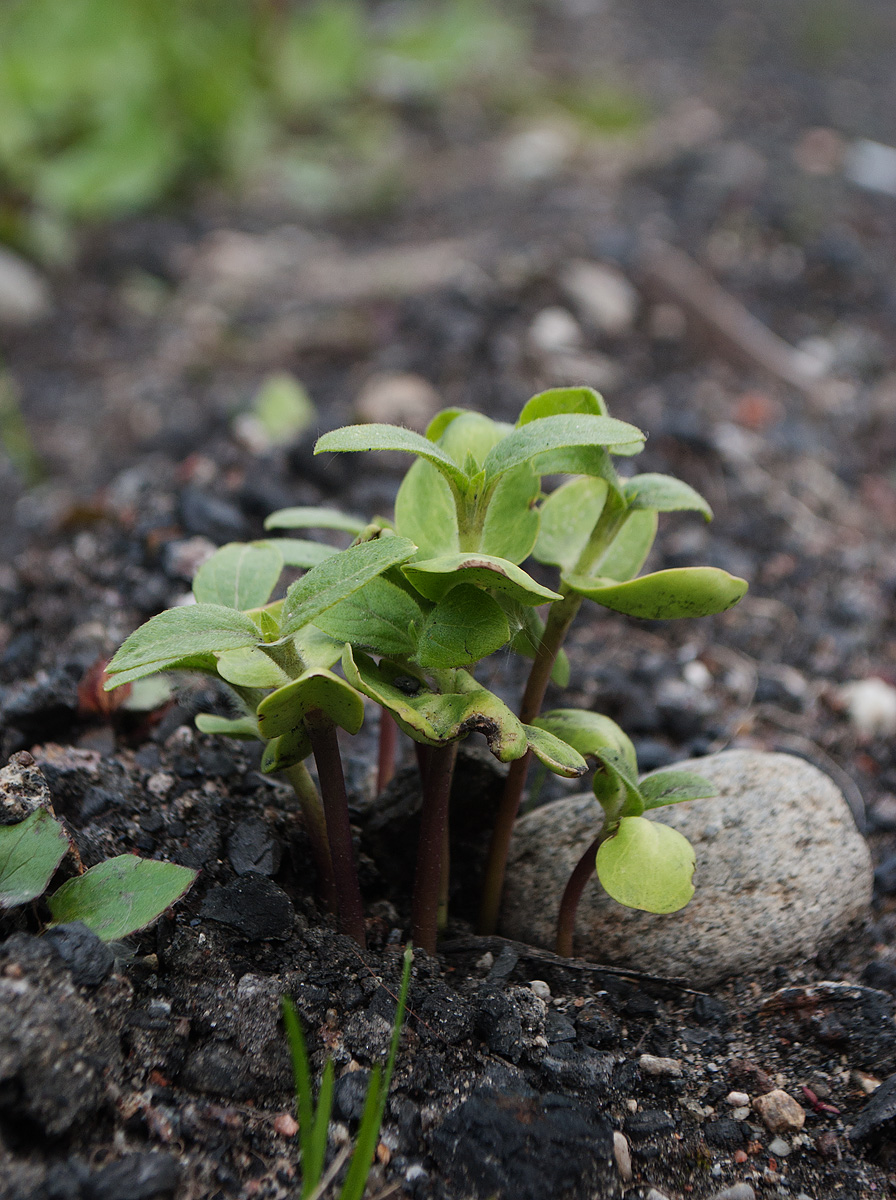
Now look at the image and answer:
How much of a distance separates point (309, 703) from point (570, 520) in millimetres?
471

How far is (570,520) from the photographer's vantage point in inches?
52.8

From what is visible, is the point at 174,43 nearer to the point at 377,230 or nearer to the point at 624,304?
the point at 377,230

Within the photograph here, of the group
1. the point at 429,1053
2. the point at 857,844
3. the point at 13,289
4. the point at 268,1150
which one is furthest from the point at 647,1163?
the point at 13,289

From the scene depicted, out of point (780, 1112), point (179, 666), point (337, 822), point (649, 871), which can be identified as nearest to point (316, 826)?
point (337, 822)

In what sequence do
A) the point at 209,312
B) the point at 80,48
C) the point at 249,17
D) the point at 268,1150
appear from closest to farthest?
the point at 268,1150 → the point at 209,312 → the point at 80,48 → the point at 249,17

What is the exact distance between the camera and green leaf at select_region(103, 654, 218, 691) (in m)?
1.07

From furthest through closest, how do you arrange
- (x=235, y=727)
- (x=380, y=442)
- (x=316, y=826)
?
(x=316, y=826)
(x=235, y=727)
(x=380, y=442)

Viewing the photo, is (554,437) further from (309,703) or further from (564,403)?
(309,703)

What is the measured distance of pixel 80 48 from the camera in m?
4.29

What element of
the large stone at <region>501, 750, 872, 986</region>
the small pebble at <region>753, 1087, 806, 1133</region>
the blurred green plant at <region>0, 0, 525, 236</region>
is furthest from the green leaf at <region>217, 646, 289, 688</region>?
the blurred green plant at <region>0, 0, 525, 236</region>

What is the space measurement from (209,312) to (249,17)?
7.00ft

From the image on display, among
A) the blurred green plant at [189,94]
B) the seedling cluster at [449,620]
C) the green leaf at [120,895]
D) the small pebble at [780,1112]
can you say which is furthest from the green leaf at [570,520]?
the blurred green plant at [189,94]

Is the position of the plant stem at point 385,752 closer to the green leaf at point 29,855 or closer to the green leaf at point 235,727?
the green leaf at point 235,727

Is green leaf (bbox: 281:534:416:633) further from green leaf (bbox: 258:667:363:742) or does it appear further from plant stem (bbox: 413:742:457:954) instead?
plant stem (bbox: 413:742:457:954)
